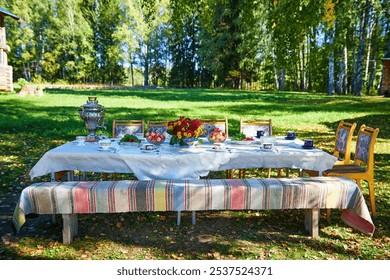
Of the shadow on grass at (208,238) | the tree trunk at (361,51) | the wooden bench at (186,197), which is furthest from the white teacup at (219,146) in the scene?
the tree trunk at (361,51)

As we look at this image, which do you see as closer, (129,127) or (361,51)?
(129,127)

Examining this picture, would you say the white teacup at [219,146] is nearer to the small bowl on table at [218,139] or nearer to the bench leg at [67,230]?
the small bowl on table at [218,139]

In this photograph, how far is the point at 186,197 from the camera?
4.05 metres

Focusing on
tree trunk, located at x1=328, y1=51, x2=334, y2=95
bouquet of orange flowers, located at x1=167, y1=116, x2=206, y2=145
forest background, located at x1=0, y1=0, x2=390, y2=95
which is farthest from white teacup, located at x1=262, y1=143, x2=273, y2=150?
forest background, located at x1=0, y1=0, x2=390, y2=95

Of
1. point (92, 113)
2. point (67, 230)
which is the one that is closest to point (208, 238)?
point (67, 230)

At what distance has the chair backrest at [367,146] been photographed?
15.7 ft

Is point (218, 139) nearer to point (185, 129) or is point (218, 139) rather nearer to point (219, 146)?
point (219, 146)

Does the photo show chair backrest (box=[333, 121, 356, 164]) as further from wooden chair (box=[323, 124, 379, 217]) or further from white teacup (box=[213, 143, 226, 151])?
white teacup (box=[213, 143, 226, 151])

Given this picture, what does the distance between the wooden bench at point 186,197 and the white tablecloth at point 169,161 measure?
7.9 inches

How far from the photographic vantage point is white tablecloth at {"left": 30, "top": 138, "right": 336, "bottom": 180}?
4.27 m

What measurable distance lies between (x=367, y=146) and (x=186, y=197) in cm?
263

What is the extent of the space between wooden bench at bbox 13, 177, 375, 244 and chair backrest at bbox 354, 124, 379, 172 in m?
0.84
